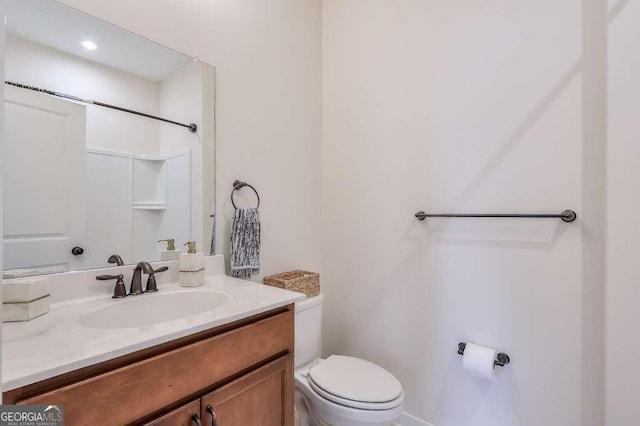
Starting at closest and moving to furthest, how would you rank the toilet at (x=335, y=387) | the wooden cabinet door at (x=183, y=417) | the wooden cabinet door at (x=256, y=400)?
the wooden cabinet door at (x=183, y=417)
the wooden cabinet door at (x=256, y=400)
the toilet at (x=335, y=387)

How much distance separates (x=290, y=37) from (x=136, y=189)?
1256 millimetres

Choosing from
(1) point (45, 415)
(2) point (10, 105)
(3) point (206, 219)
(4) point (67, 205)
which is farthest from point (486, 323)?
(2) point (10, 105)

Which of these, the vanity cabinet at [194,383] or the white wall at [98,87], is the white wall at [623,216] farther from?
the white wall at [98,87]

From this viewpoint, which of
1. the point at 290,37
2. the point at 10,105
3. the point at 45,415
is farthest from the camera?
the point at 290,37

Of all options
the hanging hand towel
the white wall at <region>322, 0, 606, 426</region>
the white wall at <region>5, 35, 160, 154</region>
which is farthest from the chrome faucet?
the white wall at <region>322, 0, 606, 426</region>

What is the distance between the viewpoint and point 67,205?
1.03 m

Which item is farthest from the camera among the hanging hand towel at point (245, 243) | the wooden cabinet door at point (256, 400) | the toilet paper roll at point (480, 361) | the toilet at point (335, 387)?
the hanging hand towel at point (245, 243)

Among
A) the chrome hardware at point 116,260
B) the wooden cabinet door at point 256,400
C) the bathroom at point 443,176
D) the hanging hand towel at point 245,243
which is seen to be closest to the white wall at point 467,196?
the bathroom at point 443,176

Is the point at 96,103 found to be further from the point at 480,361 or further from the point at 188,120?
the point at 480,361

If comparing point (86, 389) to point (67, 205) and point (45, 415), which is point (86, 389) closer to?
point (45, 415)

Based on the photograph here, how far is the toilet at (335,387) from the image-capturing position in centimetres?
117

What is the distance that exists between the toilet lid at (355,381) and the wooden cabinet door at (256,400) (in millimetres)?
261

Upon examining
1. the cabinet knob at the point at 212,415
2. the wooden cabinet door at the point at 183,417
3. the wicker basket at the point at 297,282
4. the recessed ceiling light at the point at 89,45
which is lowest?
the cabinet knob at the point at 212,415

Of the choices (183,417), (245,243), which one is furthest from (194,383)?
(245,243)
